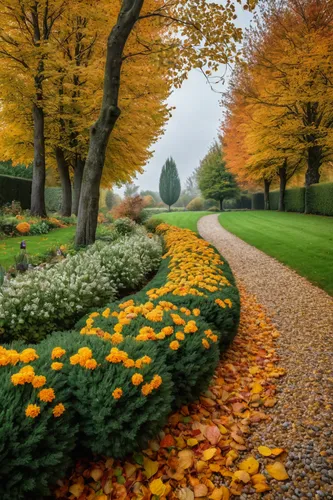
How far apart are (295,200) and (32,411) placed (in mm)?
23838

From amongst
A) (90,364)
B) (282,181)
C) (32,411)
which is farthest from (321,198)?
(32,411)

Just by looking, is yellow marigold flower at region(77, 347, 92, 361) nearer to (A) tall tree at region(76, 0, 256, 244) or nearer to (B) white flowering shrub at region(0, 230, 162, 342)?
(B) white flowering shrub at region(0, 230, 162, 342)

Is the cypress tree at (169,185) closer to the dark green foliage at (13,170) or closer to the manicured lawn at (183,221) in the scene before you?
the manicured lawn at (183,221)

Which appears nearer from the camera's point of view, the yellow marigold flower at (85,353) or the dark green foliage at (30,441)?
the dark green foliage at (30,441)

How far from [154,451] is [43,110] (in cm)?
1252

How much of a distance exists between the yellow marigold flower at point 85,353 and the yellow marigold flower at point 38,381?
11.5 inches

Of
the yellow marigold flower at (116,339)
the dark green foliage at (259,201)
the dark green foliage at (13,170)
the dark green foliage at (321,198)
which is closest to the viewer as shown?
the yellow marigold flower at (116,339)

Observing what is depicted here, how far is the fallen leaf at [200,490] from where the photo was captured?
5.90 feet

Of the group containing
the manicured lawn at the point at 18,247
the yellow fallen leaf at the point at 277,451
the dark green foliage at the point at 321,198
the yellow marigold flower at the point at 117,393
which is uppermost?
the dark green foliage at the point at 321,198

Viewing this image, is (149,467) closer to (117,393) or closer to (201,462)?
(201,462)

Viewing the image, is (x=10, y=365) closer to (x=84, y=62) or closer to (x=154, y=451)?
(x=154, y=451)

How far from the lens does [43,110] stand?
442 inches

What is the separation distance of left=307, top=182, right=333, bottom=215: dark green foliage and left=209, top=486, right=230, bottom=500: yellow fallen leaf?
60.5ft

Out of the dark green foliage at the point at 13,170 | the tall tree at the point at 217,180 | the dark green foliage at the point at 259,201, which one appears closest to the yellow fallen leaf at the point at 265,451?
the dark green foliage at the point at 13,170
